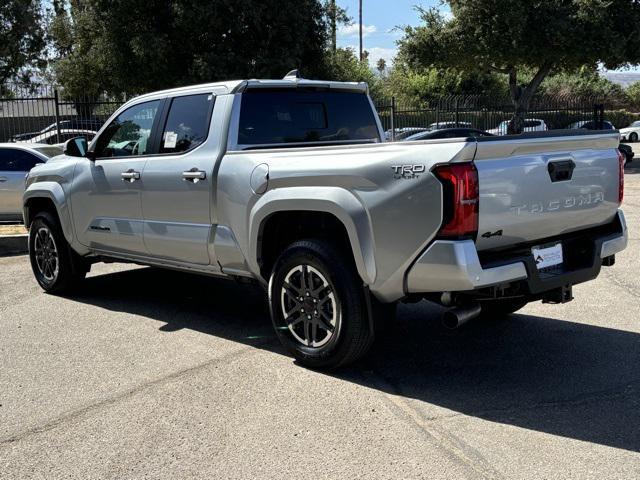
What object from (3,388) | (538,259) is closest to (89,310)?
(3,388)

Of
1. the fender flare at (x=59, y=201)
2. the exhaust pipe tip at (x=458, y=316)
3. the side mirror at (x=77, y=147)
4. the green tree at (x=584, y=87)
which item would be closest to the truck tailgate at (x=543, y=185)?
the exhaust pipe tip at (x=458, y=316)

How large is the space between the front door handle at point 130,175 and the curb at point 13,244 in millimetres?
5300

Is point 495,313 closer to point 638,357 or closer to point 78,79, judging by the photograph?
point 638,357

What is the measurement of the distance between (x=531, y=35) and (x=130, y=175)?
20561mm

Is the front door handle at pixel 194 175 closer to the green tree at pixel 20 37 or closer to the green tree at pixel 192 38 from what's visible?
the green tree at pixel 192 38

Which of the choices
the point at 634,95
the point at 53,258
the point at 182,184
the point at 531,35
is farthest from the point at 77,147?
the point at 634,95

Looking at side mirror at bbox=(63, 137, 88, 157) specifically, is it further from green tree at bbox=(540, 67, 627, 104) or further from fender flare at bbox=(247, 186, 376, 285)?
green tree at bbox=(540, 67, 627, 104)

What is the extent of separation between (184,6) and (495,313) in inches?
680

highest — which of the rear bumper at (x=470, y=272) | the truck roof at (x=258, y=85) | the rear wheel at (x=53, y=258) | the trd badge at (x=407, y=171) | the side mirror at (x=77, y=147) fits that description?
the truck roof at (x=258, y=85)

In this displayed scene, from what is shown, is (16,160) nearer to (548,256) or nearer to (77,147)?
(77,147)

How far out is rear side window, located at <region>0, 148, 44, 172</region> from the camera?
38.6 feet

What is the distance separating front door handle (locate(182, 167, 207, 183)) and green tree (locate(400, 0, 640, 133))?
65.5 ft

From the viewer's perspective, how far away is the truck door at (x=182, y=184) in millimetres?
5293

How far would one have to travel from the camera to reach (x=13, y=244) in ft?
34.5
